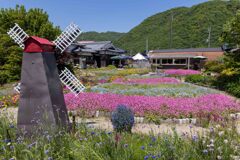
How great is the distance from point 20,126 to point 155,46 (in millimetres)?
63759

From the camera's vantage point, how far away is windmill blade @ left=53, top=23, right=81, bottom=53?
336 inches

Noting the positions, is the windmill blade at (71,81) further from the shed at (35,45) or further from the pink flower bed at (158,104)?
the shed at (35,45)

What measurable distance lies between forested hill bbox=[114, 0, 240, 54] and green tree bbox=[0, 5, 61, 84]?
1689 inches

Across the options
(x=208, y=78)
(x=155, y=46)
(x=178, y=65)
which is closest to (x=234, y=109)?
(x=208, y=78)

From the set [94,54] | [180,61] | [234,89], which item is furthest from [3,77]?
[180,61]

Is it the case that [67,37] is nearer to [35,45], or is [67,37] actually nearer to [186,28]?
[35,45]

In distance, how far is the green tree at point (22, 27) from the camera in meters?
17.3

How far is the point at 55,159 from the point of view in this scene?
3525 millimetres

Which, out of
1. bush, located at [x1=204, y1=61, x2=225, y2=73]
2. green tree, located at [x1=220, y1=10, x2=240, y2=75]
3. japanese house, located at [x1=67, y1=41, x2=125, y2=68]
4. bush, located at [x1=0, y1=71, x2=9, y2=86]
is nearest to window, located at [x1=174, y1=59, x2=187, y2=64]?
japanese house, located at [x1=67, y1=41, x2=125, y2=68]

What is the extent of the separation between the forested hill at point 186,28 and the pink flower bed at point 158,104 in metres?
49.6

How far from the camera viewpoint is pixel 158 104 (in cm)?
894

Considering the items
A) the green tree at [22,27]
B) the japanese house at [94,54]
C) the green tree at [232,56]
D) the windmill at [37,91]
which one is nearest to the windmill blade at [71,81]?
the windmill at [37,91]

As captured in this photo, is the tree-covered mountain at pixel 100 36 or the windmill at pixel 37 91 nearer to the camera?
the windmill at pixel 37 91

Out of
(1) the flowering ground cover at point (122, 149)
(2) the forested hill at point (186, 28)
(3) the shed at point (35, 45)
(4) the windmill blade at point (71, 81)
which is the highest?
(2) the forested hill at point (186, 28)
